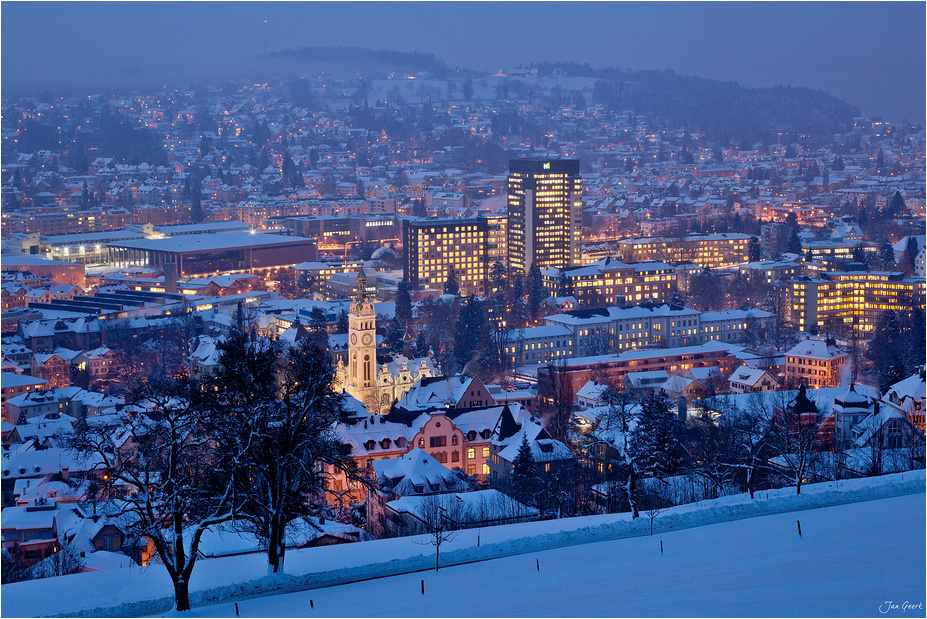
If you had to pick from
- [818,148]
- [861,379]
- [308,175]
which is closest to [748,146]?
[818,148]

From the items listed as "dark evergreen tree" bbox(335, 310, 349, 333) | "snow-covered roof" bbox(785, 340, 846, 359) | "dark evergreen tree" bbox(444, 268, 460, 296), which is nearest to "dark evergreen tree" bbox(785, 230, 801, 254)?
"dark evergreen tree" bbox(444, 268, 460, 296)

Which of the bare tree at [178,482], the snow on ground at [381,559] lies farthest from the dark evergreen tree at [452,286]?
the bare tree at [178,482]

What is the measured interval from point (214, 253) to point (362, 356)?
14520mm

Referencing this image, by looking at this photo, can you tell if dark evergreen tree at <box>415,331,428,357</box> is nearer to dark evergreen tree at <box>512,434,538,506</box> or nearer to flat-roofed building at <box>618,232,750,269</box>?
dark evergreen tree at <box>512,434,538,506</box>

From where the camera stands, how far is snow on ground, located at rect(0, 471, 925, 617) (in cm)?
540

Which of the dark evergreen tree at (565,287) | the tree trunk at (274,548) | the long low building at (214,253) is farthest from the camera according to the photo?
the long low building at (214,253)

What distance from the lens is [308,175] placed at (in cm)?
4644

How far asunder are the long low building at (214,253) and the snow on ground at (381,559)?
20.3 metres

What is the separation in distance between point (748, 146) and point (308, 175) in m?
21.7

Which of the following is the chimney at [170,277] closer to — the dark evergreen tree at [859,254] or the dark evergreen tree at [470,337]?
the dark evergreen tree at [470,337]

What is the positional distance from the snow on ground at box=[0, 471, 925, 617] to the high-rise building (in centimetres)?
1878

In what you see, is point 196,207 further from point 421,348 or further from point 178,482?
point 178,482

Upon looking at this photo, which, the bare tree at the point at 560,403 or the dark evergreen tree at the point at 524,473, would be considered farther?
the bare tree at the point at 560,403

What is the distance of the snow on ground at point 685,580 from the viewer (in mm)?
4797
